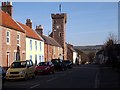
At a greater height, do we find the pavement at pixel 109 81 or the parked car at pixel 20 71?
the parked car at pixel 20 71

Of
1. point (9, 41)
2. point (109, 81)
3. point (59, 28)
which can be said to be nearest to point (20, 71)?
point (109, 81)

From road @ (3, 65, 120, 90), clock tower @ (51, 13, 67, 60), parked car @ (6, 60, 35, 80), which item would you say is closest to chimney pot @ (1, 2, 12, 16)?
parked car @ (6, 60, 35, 80)

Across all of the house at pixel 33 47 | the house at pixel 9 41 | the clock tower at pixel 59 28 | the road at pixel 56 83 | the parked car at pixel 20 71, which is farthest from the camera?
the clock tower at pixel 59 28

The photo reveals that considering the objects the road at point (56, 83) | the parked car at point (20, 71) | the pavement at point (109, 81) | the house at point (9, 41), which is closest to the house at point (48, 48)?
the house at point (9, 41)

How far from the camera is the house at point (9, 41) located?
3678 centimetres

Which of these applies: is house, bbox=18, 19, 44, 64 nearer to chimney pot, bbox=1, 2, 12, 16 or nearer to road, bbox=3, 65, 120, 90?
chimney pot, bbox=1, 2, 12, 16

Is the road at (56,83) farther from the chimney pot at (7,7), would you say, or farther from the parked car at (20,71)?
the chimney pot at (7,7)

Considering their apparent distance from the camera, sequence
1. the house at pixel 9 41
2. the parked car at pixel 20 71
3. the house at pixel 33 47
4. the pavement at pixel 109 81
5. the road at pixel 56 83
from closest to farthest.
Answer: the road at pixel 56 83
the pavement at pixel 109 81
the parked car at pixel 20 71
the house at pixel 9 41
the house at pixel 33 47

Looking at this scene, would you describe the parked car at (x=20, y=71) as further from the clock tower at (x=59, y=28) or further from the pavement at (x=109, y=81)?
the clock tower at (x=59, y=28)

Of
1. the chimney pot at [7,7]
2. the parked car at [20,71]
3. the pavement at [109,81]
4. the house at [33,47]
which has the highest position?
the chimney pot at [7,7]

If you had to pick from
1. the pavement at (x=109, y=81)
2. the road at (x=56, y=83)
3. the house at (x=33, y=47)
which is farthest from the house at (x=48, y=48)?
the road at (x=56, y=83)

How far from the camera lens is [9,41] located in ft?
129

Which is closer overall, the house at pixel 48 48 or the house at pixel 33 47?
the house at pixel 33 47

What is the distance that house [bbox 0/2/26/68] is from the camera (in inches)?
1448
